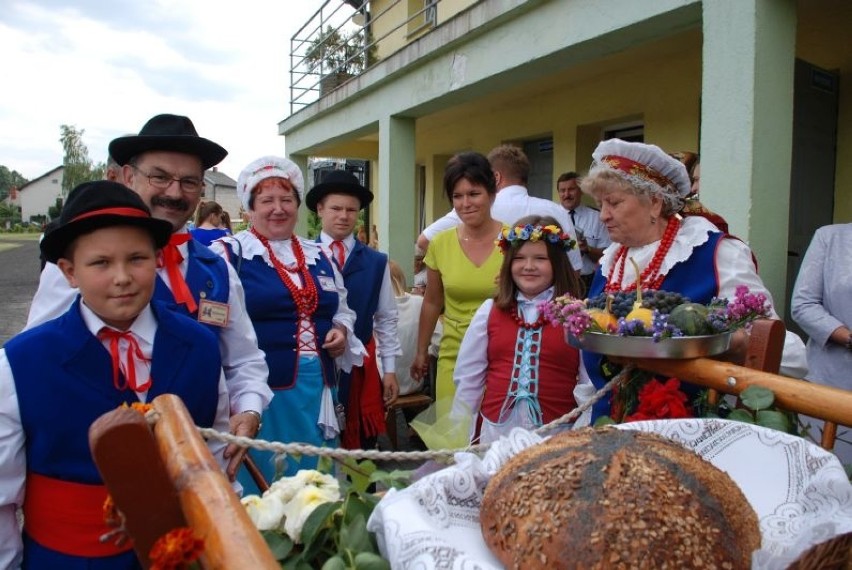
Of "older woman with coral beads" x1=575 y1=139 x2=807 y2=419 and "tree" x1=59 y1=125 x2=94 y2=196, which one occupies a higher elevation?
"tree" x1=59 y1=125 x2=94 y2=196

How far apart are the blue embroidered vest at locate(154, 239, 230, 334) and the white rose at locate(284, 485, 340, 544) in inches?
45.6

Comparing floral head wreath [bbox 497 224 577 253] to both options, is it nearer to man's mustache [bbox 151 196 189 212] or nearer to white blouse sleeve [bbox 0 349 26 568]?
man's mustache [bbox 151 196 189 212]

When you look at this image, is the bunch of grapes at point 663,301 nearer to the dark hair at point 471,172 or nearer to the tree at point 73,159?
the dark hair at point 471,172

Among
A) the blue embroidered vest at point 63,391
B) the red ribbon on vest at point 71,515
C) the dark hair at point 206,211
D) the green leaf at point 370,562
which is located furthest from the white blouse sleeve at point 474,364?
the dark hair at point 206,211

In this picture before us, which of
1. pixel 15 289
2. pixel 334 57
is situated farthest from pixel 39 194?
pixel 334 57

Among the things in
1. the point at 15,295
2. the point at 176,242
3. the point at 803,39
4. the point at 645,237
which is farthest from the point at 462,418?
the point at 15,295

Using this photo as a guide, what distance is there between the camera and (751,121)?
3586 mm

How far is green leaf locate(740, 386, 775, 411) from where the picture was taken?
1504mm

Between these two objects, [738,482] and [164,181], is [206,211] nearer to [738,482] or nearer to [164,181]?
[164,181]

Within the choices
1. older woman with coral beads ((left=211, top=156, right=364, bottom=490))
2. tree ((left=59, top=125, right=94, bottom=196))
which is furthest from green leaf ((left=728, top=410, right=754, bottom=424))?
tree ((left=59, top=125, right=94, bottom=196))

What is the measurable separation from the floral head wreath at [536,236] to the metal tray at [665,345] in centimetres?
112

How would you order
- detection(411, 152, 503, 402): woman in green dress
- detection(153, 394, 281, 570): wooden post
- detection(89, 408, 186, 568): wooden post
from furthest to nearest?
detection(411, 152, 503, 402): woman in green dress < detection(89, 408, 186, 568): wooden post < detection(153, 394, 281, 570): wooden post

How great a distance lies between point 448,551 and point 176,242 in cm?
169

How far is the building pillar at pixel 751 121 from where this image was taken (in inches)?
142
